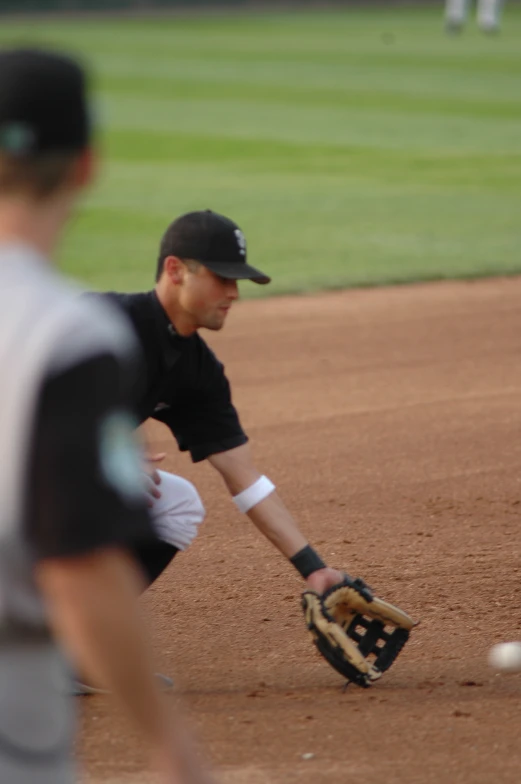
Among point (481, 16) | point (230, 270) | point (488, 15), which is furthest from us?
point (481, 16)

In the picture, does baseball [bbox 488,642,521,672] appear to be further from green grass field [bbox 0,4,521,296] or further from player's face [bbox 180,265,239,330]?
green grass field [bbox 0,4,521,296]

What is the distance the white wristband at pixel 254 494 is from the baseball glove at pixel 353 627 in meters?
0.30

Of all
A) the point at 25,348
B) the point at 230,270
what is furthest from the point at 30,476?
the point at 230,270

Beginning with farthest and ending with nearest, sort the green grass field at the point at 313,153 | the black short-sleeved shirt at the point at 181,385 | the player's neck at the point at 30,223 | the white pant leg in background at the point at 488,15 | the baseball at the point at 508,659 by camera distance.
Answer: the white pant leg in background at the point at 488,15 → the green grass field at the point at 313,153 → the baseball at the point at 508,659 → the black short-sleeved shirt at the point at 181,385 → the player's neck at the point at 30,223

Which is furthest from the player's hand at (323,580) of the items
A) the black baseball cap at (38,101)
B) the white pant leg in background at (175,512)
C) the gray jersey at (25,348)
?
the black baseball cap at (38,101)

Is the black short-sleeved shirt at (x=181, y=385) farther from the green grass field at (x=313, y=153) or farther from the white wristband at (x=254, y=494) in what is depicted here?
the green grass field at (x=313, y=153)

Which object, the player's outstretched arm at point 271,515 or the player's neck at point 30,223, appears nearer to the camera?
the player's neck at point 30,223

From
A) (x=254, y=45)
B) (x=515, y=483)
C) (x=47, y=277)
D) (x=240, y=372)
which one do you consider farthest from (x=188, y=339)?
(x=254, y=45)

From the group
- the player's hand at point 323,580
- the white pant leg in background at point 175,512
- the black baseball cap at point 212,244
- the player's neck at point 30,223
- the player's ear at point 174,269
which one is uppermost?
the player's neck at point 30,223

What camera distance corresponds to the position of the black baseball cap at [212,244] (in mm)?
3766

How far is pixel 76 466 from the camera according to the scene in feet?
5.41

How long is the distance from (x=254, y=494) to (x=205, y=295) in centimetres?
61

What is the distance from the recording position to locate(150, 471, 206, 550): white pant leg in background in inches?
153

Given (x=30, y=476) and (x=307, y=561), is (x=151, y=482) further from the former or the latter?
(x=30, y=476)
